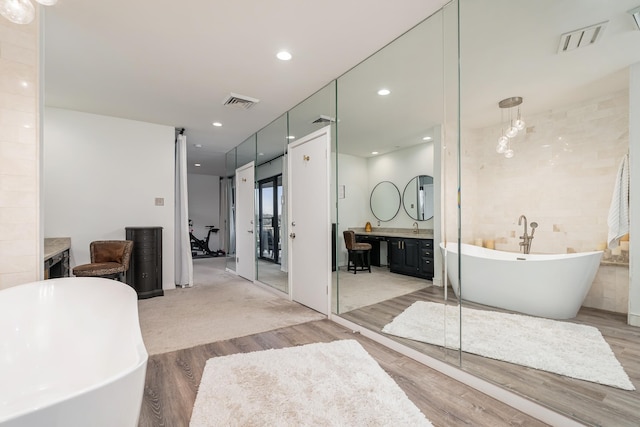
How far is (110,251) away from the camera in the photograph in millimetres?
3822

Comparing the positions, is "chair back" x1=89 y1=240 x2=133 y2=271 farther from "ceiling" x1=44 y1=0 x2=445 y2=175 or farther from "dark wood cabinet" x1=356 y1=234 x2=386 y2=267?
"dark wood cabinet" x1=356 y1=234 x2=386 y2=267

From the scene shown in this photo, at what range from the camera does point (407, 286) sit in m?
3.68

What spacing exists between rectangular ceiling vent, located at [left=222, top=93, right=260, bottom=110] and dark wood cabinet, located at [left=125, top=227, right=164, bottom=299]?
2181 millimetres

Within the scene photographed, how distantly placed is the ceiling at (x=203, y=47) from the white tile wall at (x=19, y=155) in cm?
39

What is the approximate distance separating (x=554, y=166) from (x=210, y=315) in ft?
→ 12.1

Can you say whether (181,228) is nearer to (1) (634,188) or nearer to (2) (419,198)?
(2) (419,198)

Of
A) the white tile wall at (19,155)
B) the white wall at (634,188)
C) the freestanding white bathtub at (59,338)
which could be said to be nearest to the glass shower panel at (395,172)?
the white wall at (634,188)

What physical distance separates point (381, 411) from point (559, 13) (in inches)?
110

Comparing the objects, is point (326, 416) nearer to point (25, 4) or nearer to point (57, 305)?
point (57, 305)

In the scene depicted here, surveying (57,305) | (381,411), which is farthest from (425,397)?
(57,305)

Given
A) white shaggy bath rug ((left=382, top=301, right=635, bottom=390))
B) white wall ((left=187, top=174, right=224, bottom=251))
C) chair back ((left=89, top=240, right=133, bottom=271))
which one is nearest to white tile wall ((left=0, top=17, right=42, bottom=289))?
chair back ((left=89, top=240, right=133, bottom=271))

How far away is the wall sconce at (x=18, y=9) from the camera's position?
1.34 metres

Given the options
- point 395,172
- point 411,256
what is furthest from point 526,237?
point 395,172

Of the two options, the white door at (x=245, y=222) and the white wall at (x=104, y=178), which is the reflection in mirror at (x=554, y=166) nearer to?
the white door at (x=245, y=222)
